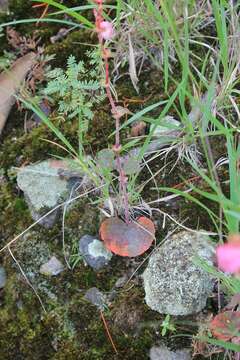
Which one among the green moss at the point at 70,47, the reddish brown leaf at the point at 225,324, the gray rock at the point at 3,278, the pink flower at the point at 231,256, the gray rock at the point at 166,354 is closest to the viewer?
the pink flower at the point at 231,256

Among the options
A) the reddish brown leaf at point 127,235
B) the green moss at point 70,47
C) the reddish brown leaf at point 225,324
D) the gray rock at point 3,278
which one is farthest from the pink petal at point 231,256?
the green moss at point 70,47

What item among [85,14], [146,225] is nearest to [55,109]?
[85,14]

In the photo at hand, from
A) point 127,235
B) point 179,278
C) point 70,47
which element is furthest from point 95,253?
point 70,47

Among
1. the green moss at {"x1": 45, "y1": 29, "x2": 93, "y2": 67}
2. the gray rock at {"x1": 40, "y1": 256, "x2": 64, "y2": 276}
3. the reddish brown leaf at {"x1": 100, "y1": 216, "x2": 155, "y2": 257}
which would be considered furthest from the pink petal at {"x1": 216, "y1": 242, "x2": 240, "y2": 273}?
the green moss at {"x1": 45, "y1": 29, "x2": 93, "y2": 67}

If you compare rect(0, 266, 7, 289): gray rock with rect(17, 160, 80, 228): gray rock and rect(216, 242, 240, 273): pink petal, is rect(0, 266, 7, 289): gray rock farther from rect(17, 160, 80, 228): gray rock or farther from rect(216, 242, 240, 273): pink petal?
rect(216, 242, 240, 273): pink petal

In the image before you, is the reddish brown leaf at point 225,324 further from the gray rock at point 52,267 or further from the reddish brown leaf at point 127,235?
the gray rock at point 52,267

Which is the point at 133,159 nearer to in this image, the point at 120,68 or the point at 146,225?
the point at 146,225
